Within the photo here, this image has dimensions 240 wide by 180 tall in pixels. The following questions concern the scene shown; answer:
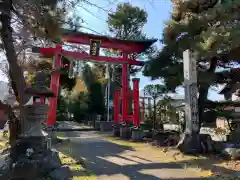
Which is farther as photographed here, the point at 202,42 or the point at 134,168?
the point at 202,42

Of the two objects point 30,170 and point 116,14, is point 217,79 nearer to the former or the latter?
point 116,14

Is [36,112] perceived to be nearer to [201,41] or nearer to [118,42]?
[201,41]

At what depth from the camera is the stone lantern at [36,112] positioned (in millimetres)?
5053

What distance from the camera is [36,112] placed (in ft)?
17.4

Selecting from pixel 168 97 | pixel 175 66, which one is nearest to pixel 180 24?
pixel 175 66

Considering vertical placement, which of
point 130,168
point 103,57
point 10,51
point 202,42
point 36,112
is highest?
point 103,57

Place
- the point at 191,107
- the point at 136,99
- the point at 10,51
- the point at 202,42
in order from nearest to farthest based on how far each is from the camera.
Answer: the point at 10,51
the point at 202,42
the point at 191,107
the point at 136,99

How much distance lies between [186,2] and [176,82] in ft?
10.6

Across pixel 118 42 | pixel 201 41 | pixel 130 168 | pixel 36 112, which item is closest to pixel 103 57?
pixel 118 42

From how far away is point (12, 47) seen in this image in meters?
5.79

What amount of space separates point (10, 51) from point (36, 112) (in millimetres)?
1651

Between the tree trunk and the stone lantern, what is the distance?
1.52 ft

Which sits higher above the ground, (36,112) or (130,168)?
(36,112)

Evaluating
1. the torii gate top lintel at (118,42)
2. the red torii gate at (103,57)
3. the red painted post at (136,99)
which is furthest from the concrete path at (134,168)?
the torii gate top lintel at (118,42)
